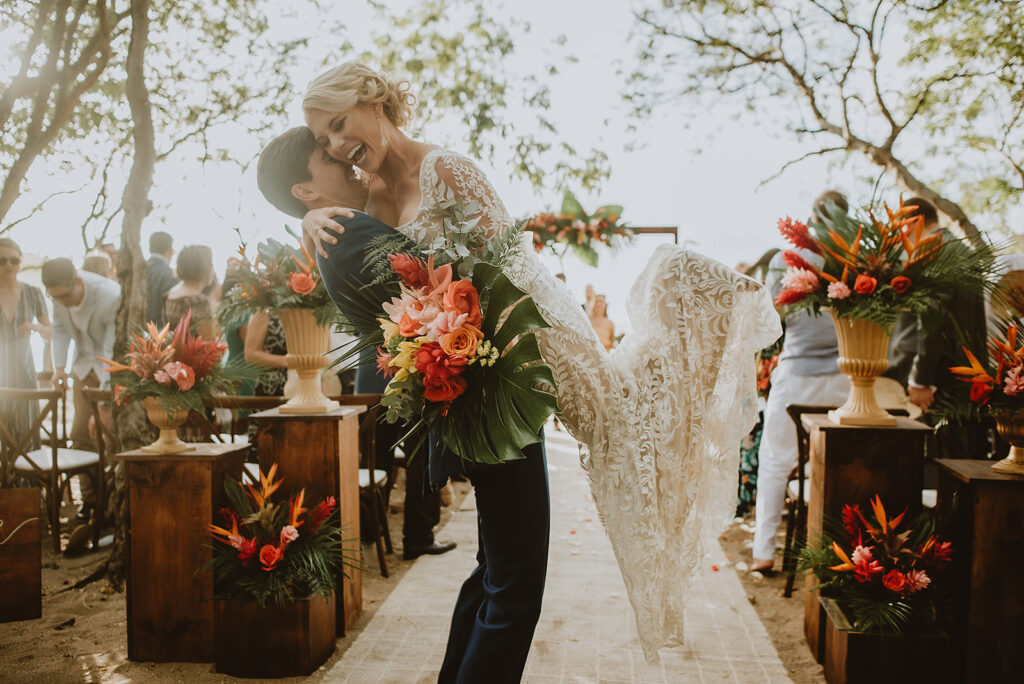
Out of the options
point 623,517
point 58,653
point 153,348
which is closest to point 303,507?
point 153,348

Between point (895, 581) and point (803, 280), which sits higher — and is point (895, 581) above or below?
below

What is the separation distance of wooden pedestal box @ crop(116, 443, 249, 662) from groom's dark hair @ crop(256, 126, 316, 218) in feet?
4.35

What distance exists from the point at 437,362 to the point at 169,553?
2.02m

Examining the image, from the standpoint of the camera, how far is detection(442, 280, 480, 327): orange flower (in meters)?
1.39

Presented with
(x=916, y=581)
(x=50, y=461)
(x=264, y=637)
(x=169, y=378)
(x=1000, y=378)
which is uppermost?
(x=1000, y=378)

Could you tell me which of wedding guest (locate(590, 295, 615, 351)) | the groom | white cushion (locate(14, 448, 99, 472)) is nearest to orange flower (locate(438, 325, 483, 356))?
the groom

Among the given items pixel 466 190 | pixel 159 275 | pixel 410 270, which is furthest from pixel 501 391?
pixel 159 275

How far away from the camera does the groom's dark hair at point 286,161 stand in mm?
1933

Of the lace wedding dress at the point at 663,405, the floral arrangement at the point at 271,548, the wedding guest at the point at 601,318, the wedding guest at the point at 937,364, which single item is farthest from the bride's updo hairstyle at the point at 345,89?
the wedding guest at the point at 601,318

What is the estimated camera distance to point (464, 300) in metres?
1.42

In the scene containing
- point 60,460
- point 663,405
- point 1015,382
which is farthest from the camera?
point 60,460

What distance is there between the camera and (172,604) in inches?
111

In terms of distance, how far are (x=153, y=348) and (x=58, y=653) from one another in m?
1.26

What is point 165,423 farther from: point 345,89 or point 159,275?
point 159,275
